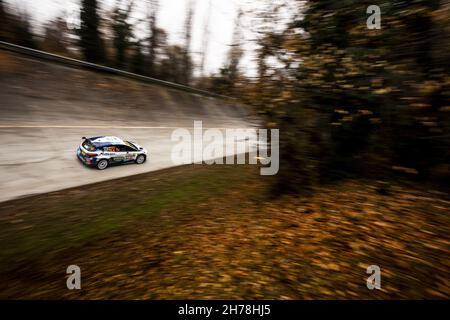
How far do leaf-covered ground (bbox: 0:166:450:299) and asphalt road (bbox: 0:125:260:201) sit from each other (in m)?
0.93

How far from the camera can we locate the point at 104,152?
1045 cm

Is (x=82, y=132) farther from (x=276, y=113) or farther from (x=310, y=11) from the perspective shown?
(x=310, y=11)

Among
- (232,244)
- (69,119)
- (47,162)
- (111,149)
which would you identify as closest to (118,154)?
(111,149)

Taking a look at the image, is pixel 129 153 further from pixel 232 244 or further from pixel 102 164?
pixel 232 244

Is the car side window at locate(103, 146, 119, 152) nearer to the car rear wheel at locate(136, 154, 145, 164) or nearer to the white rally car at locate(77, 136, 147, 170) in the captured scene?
the white rally car at locate(77, 136, 147, 170)

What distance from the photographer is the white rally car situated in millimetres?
10320

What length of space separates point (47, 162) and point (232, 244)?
8.19 m

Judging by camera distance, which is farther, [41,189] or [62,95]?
[62,95]

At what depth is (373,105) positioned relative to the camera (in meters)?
6.36

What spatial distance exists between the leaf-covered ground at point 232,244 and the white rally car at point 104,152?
220cm

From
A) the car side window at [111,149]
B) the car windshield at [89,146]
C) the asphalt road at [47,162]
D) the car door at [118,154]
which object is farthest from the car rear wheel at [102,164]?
the car windshield at [89,146]
